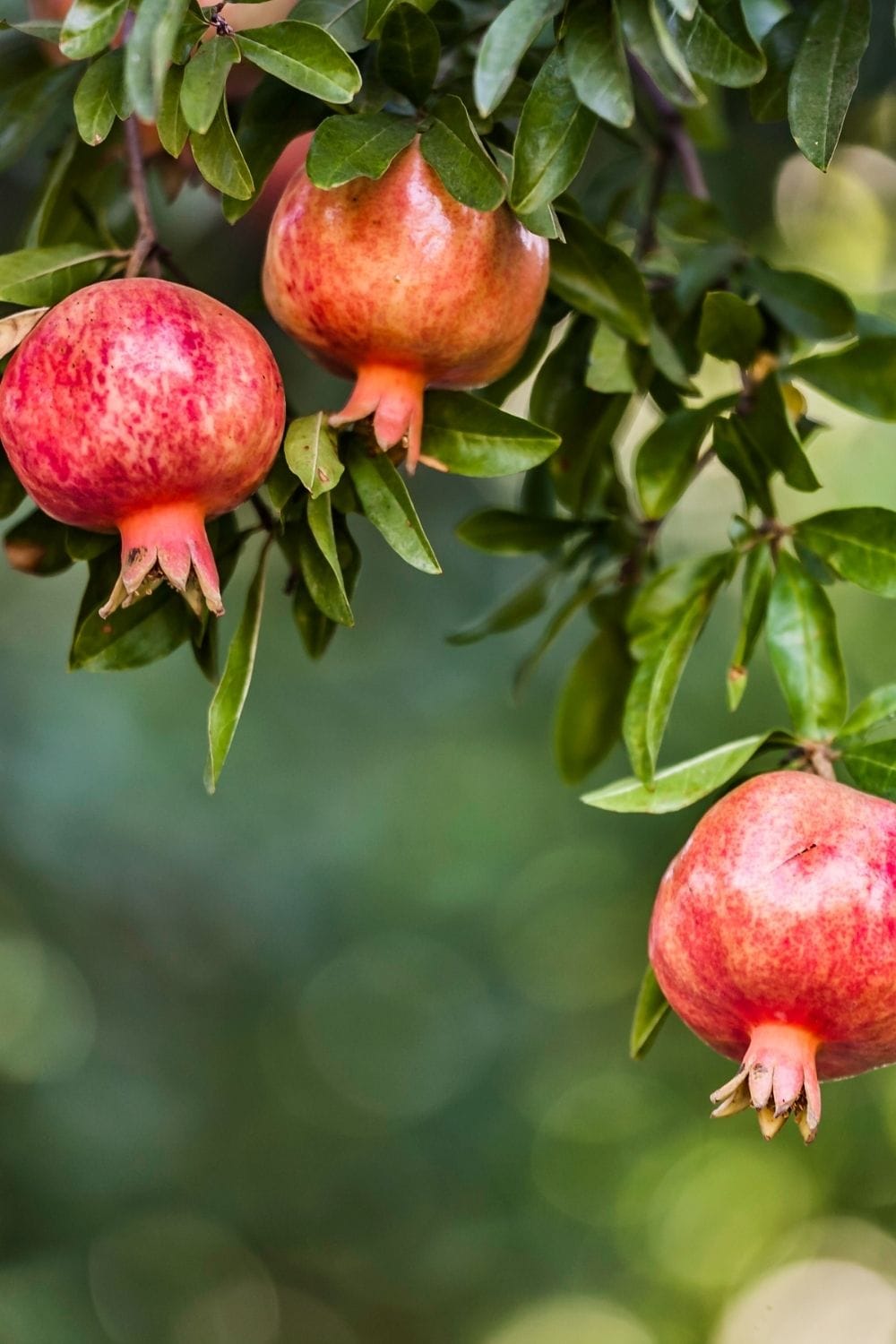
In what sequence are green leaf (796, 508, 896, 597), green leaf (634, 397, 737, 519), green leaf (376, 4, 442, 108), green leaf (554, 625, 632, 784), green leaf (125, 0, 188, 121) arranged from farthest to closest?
green leaf (554, 625, 632, 784) → green leaf (634, 397, 737, 519) → green leaf (796, 508, 896, 597) → green leaf (376, 4, 442, 108) → green leaf (125, 0, 188, 121)

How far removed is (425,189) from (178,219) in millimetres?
1282

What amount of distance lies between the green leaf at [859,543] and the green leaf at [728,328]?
0.15 meters

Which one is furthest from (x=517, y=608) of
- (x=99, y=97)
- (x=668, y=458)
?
(x=99, y=97)

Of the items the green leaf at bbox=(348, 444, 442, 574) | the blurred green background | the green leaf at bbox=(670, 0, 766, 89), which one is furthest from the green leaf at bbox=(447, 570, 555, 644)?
the blurred green background

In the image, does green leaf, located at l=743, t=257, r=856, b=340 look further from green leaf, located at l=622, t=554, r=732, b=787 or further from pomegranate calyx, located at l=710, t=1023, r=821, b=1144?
pomegranate calyx, located at l=710, t=1023, r=821, b=1144

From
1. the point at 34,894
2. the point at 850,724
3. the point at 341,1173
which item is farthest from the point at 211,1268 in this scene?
the point at 850,724

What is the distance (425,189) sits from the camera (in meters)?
0.81

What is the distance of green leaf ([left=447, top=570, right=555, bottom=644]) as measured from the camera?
1.29 m

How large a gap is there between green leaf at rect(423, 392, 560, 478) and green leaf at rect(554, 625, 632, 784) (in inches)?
14.8

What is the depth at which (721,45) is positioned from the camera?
0.81m

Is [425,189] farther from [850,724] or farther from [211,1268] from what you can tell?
[211,1268]

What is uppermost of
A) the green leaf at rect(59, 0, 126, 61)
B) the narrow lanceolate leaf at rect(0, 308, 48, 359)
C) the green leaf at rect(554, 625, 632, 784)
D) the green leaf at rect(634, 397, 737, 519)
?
the green leaf at rect(59, 0, 126, 61)

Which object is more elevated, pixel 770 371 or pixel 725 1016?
pixel 770 371

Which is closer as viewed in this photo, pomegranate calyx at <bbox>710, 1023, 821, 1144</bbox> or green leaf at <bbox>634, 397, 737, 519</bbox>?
pomegranate calyx at <bbox>710, 1023, 821, 1144</bbox>
